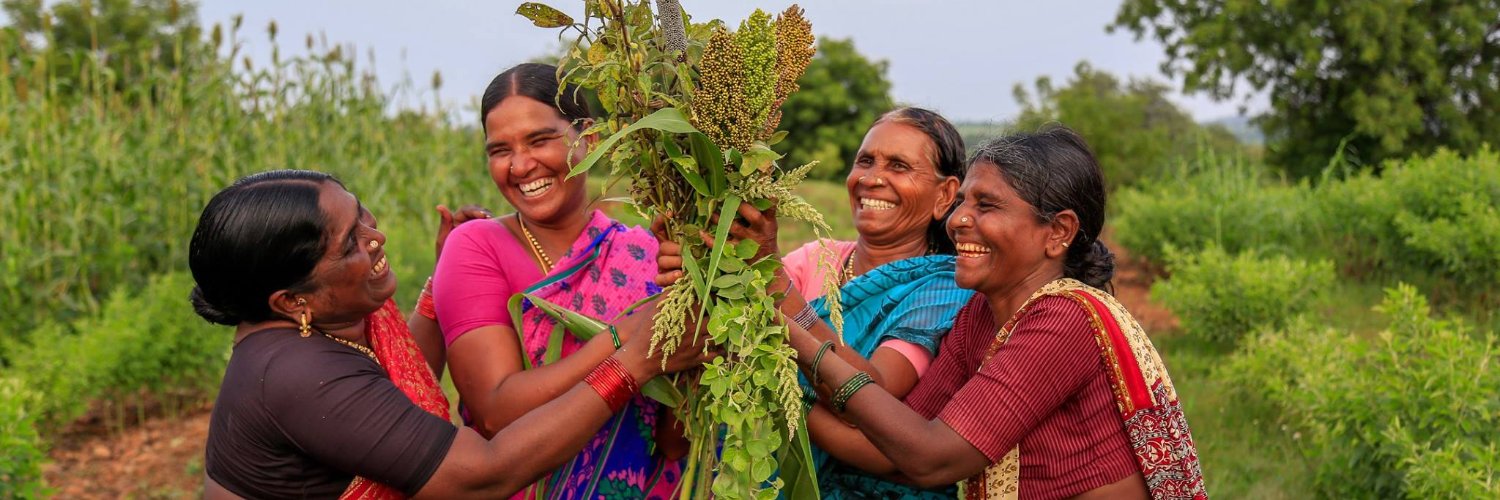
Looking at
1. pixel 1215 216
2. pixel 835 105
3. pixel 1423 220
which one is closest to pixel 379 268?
pixel 1423 220

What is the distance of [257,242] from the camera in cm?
208

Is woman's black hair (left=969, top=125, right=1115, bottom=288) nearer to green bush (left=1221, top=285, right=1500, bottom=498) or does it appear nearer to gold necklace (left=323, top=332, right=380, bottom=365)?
gold necklace (left=323, top=332, right=380, bottom=365)

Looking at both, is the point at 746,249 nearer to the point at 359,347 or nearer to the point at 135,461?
the point at 359,347

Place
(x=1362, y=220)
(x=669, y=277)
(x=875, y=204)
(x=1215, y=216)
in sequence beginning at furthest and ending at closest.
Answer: (x=1215, y=216) < (x=1362, y=220) < (x=875, y=204) < (x=669, y=277)

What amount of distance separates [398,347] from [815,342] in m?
0.88

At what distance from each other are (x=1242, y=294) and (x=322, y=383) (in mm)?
6167

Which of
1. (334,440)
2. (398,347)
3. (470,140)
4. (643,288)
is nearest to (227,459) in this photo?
(334,440)

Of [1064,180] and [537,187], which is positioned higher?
[1064,180]

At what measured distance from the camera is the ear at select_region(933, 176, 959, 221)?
277 centimetres

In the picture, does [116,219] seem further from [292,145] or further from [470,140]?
[470,140]

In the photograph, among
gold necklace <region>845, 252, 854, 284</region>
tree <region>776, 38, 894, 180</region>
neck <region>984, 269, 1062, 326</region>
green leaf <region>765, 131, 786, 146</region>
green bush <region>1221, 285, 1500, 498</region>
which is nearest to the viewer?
green leaf <region>765, 131, 786, 146</region>

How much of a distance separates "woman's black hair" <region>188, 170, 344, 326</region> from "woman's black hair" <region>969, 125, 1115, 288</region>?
4.32 ft

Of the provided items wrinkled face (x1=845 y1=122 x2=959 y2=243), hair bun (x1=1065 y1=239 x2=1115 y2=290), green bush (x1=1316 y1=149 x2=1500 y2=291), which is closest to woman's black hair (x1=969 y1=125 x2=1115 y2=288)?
hair bun (x1=1065 y1=239 x2=1115 y2=290)

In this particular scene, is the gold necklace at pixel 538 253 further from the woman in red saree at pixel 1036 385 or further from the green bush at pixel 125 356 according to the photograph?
the green bush at pixel 125 356
